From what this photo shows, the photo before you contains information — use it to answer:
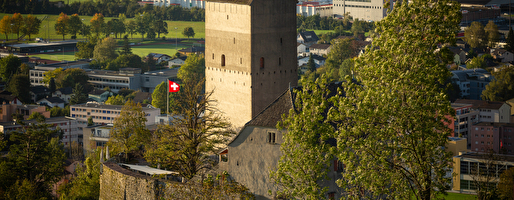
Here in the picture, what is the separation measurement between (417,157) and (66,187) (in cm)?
3785

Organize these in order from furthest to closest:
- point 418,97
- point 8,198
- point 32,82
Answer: point 32,82
point 8,198
point 418,97

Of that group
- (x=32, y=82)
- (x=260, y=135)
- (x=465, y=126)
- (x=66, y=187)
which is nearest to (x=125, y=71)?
(x=32, y=82)

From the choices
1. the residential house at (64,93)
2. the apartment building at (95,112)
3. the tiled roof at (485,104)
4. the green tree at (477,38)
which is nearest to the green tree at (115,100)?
the apartment building at (95,112)

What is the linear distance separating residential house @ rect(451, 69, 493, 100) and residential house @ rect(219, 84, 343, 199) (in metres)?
124

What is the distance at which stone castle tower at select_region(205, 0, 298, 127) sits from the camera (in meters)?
52.6

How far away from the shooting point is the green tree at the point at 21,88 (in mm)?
164875

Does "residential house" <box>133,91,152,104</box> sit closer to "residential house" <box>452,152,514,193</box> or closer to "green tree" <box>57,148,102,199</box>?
"residential house" <box>452,152,514,193</box>

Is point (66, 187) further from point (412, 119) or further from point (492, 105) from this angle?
point (492, 105)

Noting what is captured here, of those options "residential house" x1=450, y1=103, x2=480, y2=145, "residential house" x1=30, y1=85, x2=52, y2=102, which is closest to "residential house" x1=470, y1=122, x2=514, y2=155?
"residential house" x1=450, y1=103, x2=480, y2=145

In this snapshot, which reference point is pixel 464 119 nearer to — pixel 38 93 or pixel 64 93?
pixel 64 93

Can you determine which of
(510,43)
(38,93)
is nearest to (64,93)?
(38,93)

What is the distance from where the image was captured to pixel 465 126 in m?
131

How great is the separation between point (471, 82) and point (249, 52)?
4589 inches

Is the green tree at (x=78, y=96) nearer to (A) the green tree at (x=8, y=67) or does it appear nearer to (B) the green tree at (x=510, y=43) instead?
(A) the green tree at (x=8, y=67)
